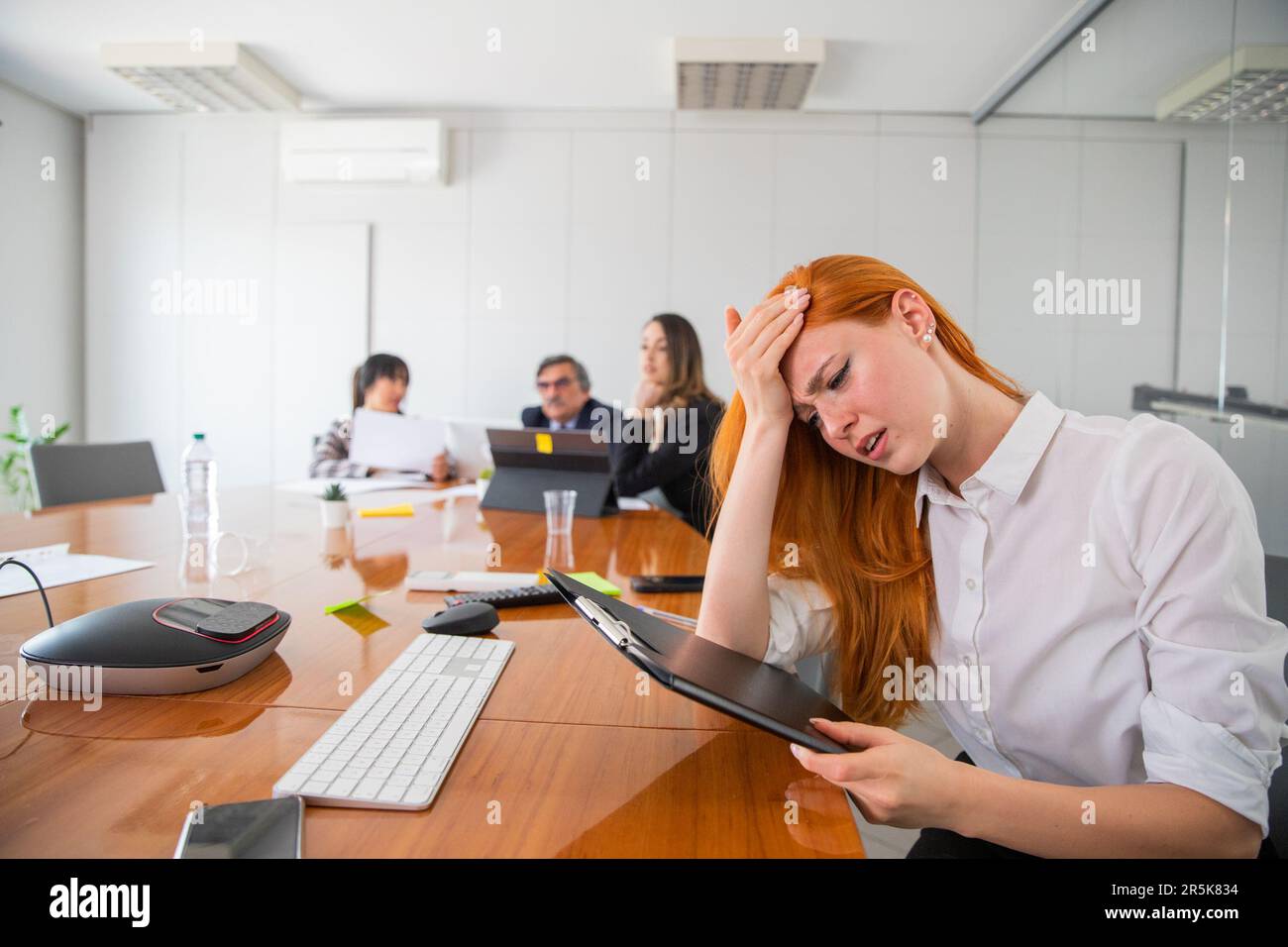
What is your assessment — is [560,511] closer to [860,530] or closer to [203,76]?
[860,530]

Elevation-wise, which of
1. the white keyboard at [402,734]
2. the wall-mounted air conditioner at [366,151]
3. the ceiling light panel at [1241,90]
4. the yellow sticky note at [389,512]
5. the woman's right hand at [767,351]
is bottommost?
the white keyboard at [402,734]

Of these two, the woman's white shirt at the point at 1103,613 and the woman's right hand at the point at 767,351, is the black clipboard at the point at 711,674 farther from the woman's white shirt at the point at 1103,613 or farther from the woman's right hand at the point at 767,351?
the woman's right hand at the point at 767,351

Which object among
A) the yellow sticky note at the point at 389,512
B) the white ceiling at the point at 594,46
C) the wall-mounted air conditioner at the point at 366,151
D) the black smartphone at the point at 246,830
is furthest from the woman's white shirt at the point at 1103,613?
the wall-mounted air conditioner at the point at 366,151

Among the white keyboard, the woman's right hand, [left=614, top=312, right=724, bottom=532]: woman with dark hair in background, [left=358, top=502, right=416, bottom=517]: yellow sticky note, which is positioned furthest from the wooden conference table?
[left=614, top=312, right=724, bottom=532]: woman with dark hair in background

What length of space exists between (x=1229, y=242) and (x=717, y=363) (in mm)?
2810

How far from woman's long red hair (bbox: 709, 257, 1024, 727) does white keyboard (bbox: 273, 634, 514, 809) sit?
47 centimetres

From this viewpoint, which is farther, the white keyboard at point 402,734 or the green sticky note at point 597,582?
the green sticky note at point 597,582

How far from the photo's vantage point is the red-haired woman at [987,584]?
69cm

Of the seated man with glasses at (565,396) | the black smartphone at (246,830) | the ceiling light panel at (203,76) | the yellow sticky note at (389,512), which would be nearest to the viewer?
the black smartphone at (246,830)

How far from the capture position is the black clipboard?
635 millimetres

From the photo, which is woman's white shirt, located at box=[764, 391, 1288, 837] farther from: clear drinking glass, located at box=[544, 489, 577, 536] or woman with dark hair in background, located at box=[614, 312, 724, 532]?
woman with dark hair in background, located at box=[614, 312, 724, 532]

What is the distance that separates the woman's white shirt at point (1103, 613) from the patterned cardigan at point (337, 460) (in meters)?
2.61
